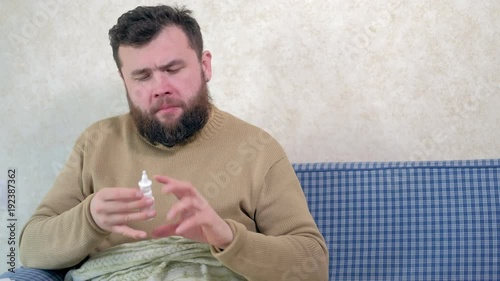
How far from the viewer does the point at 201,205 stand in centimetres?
147

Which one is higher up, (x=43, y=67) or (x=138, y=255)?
(x=43, y=67)

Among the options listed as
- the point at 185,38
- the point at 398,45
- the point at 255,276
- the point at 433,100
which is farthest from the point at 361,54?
the point at 255,276

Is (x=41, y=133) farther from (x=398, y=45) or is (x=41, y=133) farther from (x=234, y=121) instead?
→ (x=398, y=45)

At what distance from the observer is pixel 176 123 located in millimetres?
1854

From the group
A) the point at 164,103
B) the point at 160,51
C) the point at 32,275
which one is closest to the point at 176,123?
the point at 164,103

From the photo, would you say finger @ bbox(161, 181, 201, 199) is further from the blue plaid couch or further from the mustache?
the blue plaid couch

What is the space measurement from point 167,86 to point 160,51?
3.5 inches

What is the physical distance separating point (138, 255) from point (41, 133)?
1.04 meters

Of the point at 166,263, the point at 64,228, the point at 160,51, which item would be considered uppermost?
the point at 160,51

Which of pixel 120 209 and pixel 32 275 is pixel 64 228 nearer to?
pixel 32 275

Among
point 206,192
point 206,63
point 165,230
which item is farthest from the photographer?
point 206,63

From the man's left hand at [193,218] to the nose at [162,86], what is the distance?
0.41 meters

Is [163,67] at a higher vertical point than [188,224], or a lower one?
higher

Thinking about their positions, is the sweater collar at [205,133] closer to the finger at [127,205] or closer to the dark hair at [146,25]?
the dark hair at [146,25]
